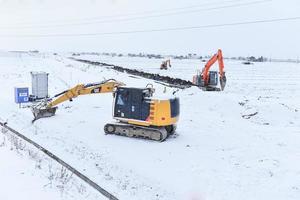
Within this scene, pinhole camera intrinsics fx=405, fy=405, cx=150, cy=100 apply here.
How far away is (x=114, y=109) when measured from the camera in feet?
61.3

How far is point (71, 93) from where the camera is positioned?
21.5 metres

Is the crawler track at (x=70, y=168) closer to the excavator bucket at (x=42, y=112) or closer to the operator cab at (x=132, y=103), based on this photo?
the excavator bucket at (x=42, y=112)

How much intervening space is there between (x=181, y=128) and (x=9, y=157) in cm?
1060

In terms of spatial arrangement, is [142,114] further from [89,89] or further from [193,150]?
[89,89]

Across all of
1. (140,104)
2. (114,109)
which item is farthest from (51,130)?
(140,104)

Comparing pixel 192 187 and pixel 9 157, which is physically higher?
pixel 9 157

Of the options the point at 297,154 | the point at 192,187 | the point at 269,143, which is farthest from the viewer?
the point at 269,143

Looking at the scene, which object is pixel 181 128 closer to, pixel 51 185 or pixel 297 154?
pixel 297 154

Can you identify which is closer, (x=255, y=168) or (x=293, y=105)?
(x=255, y=168)

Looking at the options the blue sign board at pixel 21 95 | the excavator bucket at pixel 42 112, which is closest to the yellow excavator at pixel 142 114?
the excavator bucket at pixel 42 112

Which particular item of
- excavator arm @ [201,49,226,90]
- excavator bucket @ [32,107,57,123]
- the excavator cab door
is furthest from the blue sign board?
excavator arm @ [201,49,226,90]

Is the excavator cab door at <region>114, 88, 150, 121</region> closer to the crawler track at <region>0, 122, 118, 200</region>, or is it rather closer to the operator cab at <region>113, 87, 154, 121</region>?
the operator cab at <region>113, 87, 154, 121</region>

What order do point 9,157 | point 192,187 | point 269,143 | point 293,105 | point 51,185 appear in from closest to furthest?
point 51,185, point 9,157, point 192,187, point 269,143, point 293,105

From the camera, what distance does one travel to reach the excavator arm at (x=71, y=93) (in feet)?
68.4
